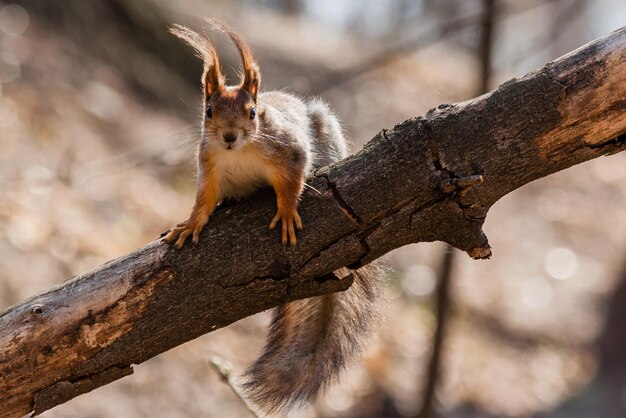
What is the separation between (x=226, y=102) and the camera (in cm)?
230

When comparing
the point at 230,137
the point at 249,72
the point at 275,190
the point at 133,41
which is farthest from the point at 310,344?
the point at 133,41

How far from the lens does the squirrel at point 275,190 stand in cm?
226

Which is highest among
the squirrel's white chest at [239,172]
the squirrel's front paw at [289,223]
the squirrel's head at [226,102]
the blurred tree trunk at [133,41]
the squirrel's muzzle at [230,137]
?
the blurred tree trunk at [133,41]

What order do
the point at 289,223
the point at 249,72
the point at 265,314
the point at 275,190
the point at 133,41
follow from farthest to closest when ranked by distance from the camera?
the point at 133,41 < the point at 265,314 < the point at 249,72 < the point at 275,190 < the point at 289,223

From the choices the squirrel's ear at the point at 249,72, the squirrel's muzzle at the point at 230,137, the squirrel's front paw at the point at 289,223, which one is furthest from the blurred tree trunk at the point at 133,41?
the squirrel's front paw at the point at 289,223

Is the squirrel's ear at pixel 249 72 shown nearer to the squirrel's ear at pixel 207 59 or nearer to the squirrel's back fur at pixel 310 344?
the squirrel's ear at pixel 207 59

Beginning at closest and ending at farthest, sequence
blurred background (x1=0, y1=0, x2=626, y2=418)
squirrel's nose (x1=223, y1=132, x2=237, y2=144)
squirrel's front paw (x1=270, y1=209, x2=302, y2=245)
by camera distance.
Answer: squirrel's front paw (x1=270, y1=209, x2=302, y2=245) < squirrel's nose (x1=223, y1=132, x2=237, y2=144) < blurred background (x1=0, y1=0, x2=626, y2=418)

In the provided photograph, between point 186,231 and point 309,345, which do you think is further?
point 309,345

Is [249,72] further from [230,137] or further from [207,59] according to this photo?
[230,137]

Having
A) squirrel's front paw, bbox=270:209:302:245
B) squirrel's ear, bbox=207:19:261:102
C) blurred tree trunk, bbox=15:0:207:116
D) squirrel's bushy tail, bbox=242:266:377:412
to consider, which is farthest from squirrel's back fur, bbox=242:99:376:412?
blurred tree trunk, bbox=15:0:207:116

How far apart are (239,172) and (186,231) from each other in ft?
0.99

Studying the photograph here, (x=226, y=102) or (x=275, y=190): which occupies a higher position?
(x=226, y=102)

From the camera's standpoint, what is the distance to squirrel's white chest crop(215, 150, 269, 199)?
2.36m

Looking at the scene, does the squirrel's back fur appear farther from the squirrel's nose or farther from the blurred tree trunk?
the blurred tree trunk
